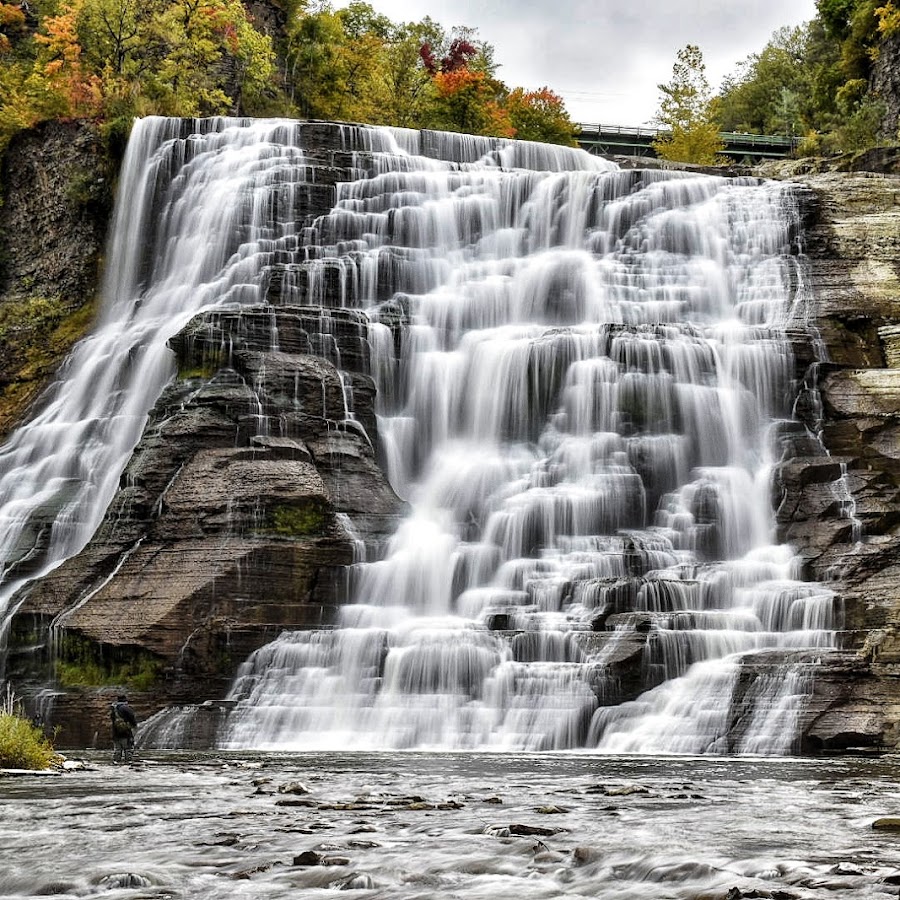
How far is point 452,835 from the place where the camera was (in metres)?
11.9

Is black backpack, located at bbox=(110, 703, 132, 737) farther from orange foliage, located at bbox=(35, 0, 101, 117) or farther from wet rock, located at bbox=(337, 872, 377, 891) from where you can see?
orange foliage, located at bbox=(35, 0, 101, 117)

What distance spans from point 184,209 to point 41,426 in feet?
36.2

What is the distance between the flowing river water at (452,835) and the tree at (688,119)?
6277 centimetres

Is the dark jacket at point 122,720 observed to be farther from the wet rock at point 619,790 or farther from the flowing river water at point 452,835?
the wet rock at point 619,790

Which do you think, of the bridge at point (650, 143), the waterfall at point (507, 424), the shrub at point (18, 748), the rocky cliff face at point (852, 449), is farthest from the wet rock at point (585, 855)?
the bridge at point (650, 143)

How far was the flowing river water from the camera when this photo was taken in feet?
31.4

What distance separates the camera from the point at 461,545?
30656 mm

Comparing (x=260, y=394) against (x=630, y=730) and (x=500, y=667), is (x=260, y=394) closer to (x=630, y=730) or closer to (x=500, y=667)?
(x=500, y=667)

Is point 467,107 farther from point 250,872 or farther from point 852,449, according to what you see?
point 250,872

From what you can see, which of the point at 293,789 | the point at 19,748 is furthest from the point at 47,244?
the point at 293,789

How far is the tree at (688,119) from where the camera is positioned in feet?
252

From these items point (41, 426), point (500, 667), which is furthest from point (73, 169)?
point (500, 667)

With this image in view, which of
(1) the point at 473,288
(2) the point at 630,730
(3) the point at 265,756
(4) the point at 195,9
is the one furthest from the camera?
(4) the point at 195,9

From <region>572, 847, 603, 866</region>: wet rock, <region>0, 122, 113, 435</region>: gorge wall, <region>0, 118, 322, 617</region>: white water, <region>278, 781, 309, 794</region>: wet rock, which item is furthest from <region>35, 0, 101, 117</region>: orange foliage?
<region>572, 847, 603, 866</region>: wet rock
